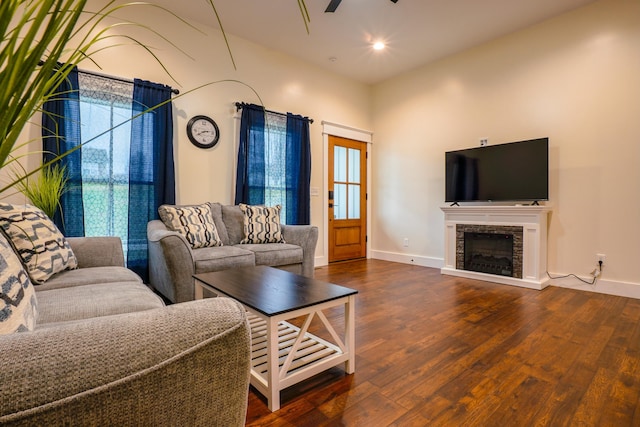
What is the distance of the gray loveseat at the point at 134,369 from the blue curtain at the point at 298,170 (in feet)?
12.5

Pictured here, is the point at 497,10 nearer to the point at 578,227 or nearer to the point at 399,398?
the point at 578,227

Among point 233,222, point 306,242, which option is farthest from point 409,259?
point 233,222

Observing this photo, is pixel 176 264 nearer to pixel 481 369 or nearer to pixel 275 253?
pixel 275 253

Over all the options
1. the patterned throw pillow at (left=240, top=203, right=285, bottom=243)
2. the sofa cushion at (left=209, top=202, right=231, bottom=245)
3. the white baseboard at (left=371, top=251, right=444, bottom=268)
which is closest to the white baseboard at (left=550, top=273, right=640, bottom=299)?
the white baseboard at (left=371, top=251, right=444, bottom=268)

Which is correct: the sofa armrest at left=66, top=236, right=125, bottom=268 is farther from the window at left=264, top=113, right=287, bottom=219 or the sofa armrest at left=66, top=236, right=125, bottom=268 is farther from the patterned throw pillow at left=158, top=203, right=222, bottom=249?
the window at left=264, top=113, right=287, bottom=219

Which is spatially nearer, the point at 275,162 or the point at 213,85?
the point at 213,85

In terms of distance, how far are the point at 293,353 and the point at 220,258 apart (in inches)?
55.1

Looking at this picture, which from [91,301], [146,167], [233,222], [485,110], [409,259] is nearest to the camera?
[91,301]

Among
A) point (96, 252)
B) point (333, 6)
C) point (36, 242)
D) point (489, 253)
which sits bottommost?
point (489, 253)

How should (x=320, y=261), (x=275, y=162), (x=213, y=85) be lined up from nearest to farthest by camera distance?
(x=213, y=85), (x=275, y=162), (x=320, y=261)

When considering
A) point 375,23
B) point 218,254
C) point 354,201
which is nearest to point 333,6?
point 375,23

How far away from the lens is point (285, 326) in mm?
2223

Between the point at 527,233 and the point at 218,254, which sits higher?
the point at 527,233

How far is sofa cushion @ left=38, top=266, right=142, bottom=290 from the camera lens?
5.77 ft
